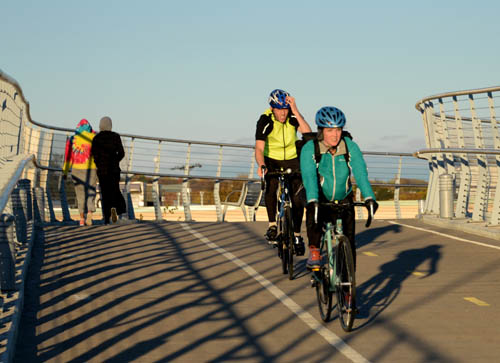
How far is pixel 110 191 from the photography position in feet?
54.2

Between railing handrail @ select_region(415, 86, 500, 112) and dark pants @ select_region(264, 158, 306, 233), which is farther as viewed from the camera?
railing handrail @ select_region(415, 86, 500, 112)

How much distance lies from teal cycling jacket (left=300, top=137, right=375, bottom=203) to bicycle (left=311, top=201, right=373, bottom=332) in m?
0.14

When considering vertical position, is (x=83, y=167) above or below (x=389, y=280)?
above

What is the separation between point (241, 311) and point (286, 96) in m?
3.75

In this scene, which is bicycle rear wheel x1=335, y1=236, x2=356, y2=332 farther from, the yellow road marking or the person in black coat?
the person in black coat

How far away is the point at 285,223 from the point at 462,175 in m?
6.71

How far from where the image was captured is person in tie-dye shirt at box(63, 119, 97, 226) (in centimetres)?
1672

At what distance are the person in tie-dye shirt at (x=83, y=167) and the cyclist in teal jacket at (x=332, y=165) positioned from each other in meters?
9.27

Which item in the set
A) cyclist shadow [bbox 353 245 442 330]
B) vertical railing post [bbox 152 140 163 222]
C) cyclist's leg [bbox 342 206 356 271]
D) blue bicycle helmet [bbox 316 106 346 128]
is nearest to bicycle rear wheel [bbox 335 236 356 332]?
cyclist shadow [bbox 353 245 442 330]

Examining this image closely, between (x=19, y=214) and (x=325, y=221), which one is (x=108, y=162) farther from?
(x=325, y=221)

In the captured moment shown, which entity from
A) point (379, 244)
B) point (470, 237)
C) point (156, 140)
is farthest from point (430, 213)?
point (156, 140)

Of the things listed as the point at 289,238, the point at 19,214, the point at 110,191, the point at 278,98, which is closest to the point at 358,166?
the point at 289,238

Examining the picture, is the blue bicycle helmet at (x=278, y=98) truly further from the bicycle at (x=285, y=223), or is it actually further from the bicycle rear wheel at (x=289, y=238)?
the bicycle rear wheel at (x=289, y=238)

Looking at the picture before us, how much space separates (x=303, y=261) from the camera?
1198 cm
